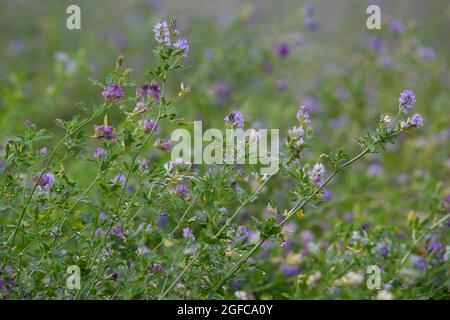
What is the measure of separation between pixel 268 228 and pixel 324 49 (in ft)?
14.5

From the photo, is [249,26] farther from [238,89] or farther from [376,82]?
[376,82]

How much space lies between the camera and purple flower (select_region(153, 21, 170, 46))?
4.67ft

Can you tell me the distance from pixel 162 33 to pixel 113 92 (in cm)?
18

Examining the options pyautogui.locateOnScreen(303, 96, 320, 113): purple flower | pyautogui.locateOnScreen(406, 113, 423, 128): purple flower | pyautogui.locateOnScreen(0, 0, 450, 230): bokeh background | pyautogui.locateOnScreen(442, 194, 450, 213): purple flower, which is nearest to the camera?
pyautogui.locateOnScreen(406, 113, 423, 128): purple flower

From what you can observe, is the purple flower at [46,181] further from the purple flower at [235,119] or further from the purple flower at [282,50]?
the purple flower at [282,50]

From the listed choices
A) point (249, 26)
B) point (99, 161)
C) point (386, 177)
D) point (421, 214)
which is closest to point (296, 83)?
point (249, 26)

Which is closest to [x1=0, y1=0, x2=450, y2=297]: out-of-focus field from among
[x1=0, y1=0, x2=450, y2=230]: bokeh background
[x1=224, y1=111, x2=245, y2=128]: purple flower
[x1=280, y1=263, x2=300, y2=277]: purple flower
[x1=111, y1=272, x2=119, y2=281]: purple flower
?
[x1=0, y1=0, x2=450, y2=230]: bokeh background

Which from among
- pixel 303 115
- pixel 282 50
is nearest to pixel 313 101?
pixel 282 50

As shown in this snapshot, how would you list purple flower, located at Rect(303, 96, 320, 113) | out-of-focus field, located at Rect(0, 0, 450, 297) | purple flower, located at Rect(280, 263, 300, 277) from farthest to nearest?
purple flower, located at Rect(303, 96, 320, 113), out-of-focus field, located at Rect(0, 0, 450, 297), purple flower, located at Rect(280, 263, 300, 277)

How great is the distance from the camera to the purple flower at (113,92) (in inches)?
57.1

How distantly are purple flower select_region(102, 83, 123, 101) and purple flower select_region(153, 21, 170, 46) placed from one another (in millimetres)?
149

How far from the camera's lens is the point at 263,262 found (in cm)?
210

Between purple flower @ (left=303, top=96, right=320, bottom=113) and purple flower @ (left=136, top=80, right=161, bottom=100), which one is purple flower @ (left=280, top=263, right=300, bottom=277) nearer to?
purple flower @ (left=136, top=80, right=161, bottom=100)

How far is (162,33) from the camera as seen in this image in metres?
1.43
